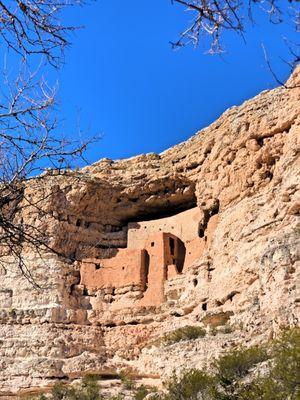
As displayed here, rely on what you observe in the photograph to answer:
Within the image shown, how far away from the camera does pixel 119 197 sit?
87.1 feet

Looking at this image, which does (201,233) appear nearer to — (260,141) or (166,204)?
(166,204)

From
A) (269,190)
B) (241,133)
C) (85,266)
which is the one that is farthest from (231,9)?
(85,266)

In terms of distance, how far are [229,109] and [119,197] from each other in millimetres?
6305

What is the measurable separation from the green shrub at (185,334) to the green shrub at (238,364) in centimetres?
444

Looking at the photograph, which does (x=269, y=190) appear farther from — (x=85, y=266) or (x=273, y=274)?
(x=85, y=266)

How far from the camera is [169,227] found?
82.4 feet

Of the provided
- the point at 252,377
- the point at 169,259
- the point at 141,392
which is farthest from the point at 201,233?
the point at 252,377

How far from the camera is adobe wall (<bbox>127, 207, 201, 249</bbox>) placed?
24328 millimetres

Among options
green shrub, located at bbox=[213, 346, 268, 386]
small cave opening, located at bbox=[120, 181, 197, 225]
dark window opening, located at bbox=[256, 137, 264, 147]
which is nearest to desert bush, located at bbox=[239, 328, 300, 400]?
green shrub, located at bbox=[213, 346, 268, 386]

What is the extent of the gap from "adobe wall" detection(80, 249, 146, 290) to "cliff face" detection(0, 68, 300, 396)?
43 millimetres

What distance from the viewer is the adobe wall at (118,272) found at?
23.9 metres

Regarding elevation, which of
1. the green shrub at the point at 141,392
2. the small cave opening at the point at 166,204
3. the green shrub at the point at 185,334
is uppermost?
the small cave opening at the point at 166,204

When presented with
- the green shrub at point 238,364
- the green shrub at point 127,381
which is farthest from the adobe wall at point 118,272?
the green shrub at point 238,364

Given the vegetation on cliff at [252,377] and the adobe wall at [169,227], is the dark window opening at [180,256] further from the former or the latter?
the vegetation on cliff at [252,377]
